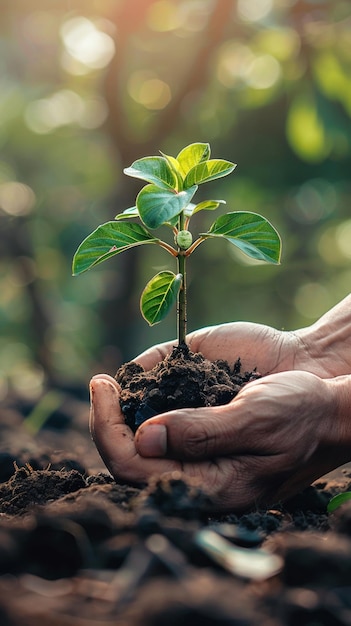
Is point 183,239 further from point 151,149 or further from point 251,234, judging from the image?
point 151,149

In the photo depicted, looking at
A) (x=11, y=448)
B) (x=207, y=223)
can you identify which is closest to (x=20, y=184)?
(x=207, y=223)

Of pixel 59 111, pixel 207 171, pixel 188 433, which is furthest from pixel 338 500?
pixel 59 111

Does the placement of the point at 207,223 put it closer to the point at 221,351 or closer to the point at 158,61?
the point at 158,61

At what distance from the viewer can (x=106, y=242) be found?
1.41 metres

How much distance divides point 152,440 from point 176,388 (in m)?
0.14

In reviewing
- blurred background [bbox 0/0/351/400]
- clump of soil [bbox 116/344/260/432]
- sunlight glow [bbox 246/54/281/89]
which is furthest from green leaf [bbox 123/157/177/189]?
sunlight glow [bbox 246/54/281/89]

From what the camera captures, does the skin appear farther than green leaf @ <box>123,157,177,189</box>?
No

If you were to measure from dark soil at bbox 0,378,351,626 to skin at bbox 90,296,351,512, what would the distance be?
3.2 inches

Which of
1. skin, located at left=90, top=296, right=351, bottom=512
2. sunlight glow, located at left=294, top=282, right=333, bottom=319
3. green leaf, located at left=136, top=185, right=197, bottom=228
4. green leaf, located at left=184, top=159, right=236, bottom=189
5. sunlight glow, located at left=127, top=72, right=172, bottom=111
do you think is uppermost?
sunlight glow, located at left=127, top=72, right=172, bottom=111

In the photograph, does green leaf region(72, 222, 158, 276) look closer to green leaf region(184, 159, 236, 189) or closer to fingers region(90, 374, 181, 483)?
green leaf region(184, 159, 236, 189)

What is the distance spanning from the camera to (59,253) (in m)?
5.15

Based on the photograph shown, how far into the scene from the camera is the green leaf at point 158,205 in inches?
49.3

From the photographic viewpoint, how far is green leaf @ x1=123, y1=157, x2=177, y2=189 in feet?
4.54

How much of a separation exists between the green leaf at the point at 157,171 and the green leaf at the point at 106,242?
0.11m
